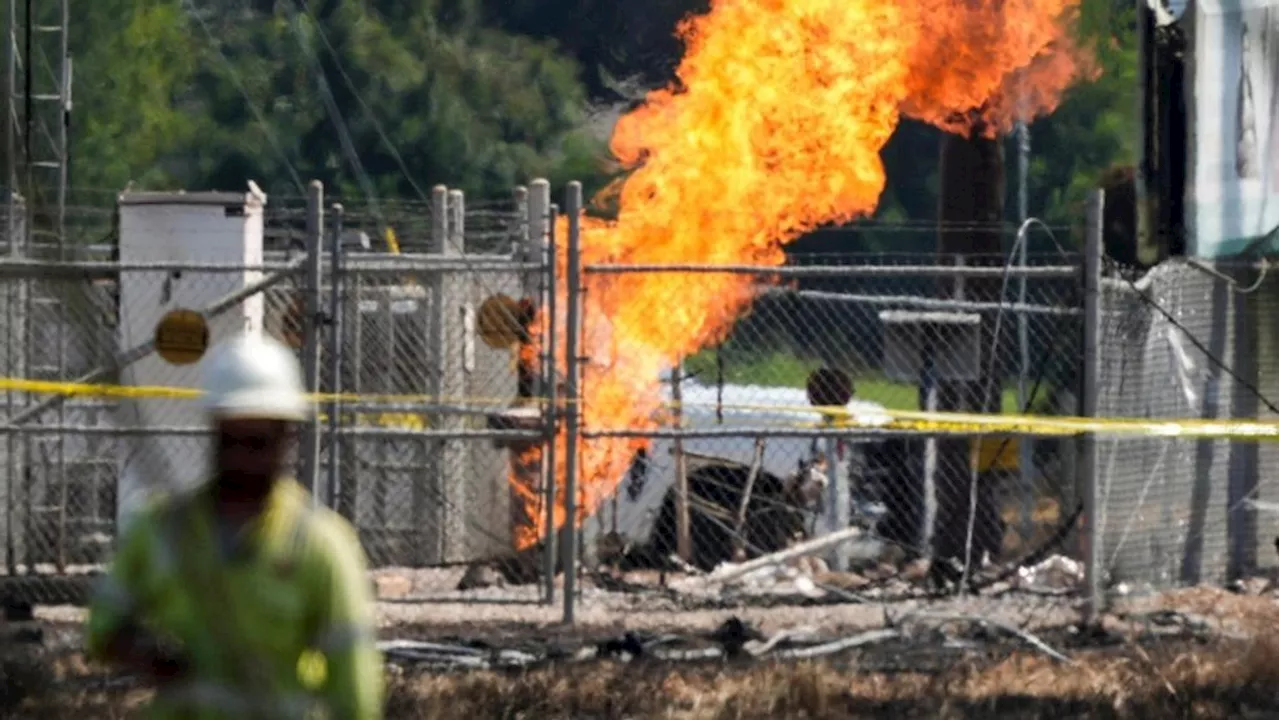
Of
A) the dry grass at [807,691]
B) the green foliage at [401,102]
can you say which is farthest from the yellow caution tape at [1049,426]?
the green foliage at [401,102]

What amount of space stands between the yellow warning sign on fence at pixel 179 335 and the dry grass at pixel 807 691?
2.22 m

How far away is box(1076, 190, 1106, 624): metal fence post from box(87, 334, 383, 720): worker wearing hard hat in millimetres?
7671

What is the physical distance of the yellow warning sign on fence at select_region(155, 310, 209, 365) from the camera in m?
13.0

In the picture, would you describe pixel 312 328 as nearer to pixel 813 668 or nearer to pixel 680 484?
pixel 680 484

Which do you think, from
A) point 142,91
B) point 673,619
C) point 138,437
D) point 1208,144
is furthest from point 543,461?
point 142,91

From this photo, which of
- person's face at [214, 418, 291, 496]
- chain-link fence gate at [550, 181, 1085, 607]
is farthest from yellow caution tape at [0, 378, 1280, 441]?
person's face at [214, 418, 291, 496]

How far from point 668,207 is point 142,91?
73.2 feet

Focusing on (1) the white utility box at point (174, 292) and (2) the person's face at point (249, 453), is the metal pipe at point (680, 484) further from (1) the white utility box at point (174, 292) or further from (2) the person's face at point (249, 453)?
(2) the person's face at point (249, 453)

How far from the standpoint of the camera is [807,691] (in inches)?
417

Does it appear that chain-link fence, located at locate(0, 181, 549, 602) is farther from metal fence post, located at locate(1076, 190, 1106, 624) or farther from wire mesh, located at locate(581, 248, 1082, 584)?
metal fence post, located at locate(1076, 190, 1106, 624)

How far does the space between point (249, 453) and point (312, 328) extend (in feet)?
23.9

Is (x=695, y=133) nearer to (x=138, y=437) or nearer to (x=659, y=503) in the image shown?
(x=659, y=503)

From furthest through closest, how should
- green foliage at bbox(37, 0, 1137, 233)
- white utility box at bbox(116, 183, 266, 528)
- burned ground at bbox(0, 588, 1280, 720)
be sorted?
1. green foliage at bbox(37, 0, 1137, 233)
2. white utility box at bbox(116, 183, 266, 528)
3. burned ground at bbox(0, 588, 1280, 720)

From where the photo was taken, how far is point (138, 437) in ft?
43.2
